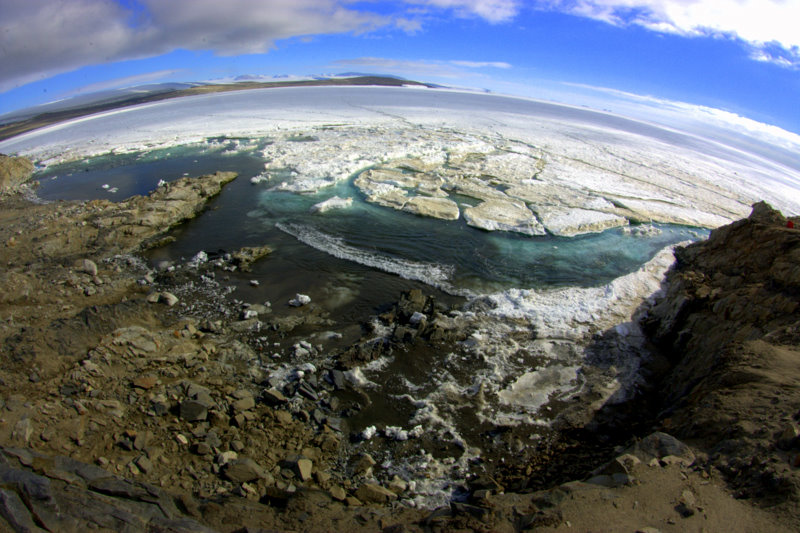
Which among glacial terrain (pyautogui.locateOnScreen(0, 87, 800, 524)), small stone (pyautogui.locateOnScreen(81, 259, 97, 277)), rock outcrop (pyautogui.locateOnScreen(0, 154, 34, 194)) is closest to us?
glacial terrain (pyautogui.locateOnScreen(0, 87, 800, 524))

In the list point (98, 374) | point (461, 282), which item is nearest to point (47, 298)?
point (98, 374)

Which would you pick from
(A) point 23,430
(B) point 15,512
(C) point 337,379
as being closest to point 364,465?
(C) point 337,379

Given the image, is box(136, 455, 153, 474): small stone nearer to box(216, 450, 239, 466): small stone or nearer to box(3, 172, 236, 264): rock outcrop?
box(216, 450, 239, 466): small stone

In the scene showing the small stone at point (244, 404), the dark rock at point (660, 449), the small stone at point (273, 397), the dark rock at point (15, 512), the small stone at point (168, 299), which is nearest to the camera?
the dark rock at point (15, 512)

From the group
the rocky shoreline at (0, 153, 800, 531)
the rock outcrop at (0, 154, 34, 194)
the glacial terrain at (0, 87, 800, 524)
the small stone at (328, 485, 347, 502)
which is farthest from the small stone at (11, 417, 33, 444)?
the rock outcrop at (0, 154, 34, 194)

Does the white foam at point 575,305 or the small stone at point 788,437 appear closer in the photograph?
the small stone at point 788,437

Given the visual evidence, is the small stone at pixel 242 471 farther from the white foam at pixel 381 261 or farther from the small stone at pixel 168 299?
the white foam at pixel 381 261

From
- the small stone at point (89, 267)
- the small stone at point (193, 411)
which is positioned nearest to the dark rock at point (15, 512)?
the small stone at point (193, 411)
